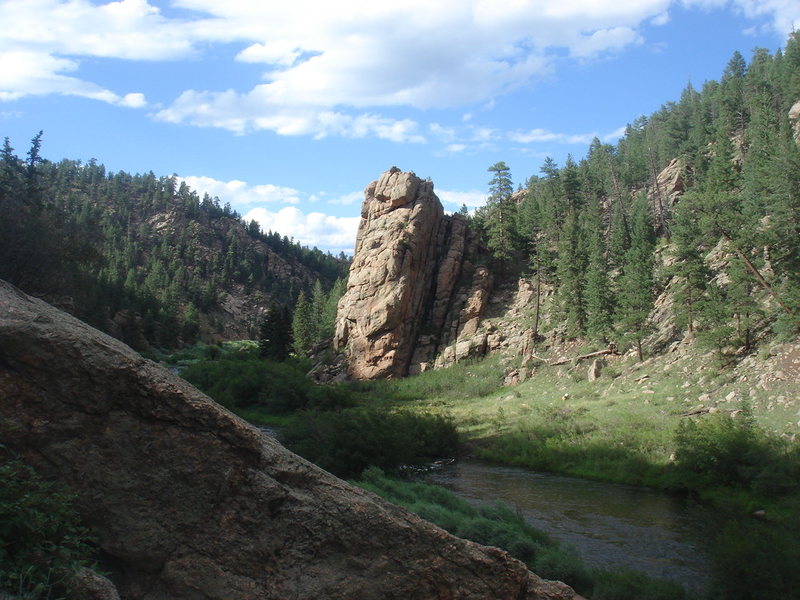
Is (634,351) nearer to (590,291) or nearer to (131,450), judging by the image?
(590,291)

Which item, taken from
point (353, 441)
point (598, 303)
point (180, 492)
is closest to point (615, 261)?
point (598, 303)

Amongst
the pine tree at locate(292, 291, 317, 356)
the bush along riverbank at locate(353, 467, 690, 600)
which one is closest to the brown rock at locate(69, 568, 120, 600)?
the bush along riverbank at locate(353, 467, 690, 600)

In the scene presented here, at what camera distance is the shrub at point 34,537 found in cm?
404

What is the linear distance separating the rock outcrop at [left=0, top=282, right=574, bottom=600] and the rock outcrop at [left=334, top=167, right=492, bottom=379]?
2267 inches

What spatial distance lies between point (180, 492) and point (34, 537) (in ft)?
4.33

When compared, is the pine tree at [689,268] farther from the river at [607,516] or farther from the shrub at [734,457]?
the river at [607,516]

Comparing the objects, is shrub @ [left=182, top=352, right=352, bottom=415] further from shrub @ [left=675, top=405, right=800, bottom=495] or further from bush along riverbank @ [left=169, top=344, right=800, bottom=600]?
shrub @ [left=675, top=405, right=800, bottom=495]

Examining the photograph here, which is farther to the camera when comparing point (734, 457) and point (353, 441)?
point (353, 441)

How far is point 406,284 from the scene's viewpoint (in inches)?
2584

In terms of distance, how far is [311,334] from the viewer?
96.5m

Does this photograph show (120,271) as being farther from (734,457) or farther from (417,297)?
(734,457)

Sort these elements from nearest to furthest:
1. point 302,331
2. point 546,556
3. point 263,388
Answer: point 546,556, point 263,388, point 302,331

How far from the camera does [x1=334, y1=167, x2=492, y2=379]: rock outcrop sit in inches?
2542

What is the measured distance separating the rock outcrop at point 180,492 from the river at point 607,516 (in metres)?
12.7
